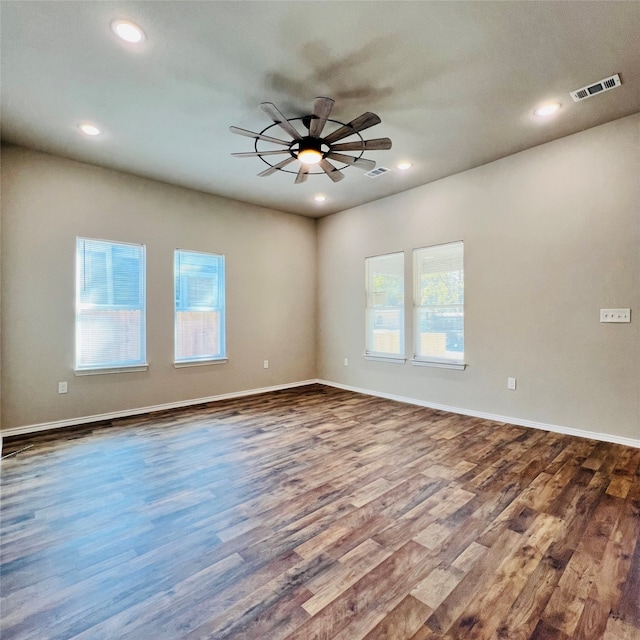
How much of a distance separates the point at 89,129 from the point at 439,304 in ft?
14.9

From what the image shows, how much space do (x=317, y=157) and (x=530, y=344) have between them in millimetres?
3109

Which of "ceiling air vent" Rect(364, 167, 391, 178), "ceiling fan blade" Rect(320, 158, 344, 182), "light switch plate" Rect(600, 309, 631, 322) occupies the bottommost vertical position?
"light switch plate" Rect(600, 309, 631, 322)

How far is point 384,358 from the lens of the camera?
535 centimetres

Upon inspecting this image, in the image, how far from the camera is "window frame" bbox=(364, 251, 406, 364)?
5152 mm

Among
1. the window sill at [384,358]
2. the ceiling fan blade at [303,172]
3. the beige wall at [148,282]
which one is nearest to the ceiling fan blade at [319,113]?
the ceiling fan blade at [303,172]

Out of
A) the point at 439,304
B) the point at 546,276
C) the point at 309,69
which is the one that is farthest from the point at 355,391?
the point at 309,69

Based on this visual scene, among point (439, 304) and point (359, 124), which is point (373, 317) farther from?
point (359, 124)

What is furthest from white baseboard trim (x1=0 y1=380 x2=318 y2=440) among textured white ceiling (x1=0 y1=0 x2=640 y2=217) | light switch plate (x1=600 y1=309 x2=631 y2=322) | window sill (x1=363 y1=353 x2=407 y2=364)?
light switch plate (x1=600 y1=309 x2=631 y2=322)

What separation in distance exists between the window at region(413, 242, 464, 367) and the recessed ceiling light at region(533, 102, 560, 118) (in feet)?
5.36

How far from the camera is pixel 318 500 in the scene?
2.34 m

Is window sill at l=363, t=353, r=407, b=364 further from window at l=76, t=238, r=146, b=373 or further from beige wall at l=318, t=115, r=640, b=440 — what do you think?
window at l=76, t=238, r=146, b=373

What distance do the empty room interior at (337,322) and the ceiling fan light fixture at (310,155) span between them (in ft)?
0.14

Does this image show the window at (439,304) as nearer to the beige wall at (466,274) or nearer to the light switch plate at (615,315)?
the beige wall at (466,274)

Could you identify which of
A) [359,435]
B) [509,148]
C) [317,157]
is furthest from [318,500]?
[509,148]
